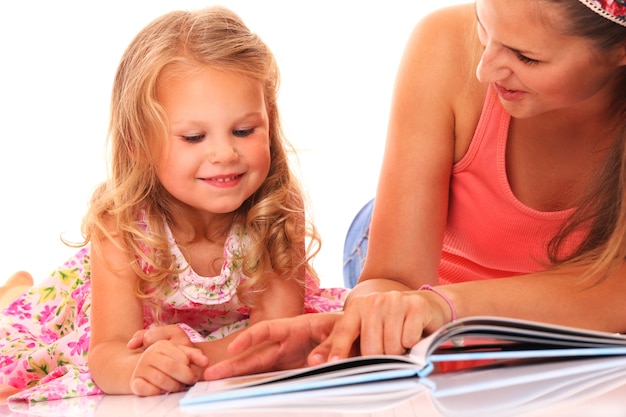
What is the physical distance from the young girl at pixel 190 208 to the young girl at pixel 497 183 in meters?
0.19

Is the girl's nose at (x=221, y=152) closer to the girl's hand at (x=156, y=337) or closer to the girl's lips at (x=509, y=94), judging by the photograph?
the girl's hand at (x=156, y=337)

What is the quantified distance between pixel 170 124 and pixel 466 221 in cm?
62

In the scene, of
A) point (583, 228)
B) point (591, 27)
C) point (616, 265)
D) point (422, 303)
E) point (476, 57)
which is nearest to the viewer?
point (422, 303)

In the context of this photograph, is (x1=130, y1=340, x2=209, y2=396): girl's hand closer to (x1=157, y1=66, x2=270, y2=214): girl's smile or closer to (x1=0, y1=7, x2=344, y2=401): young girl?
(x1=0, y1=7, x2=344, y2=401): young girl

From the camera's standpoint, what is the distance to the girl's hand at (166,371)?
4.09 ft

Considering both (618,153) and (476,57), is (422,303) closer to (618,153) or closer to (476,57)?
(618,153)

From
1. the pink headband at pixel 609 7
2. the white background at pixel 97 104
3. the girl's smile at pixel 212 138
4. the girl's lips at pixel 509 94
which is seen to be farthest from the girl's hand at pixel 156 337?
the white background at pixel 97 104

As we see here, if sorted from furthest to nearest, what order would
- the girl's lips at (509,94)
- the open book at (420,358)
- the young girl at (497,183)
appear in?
1. the girl's lips at (509,94)
2. the young girl at (497,183)
3. the open book at (420,358)

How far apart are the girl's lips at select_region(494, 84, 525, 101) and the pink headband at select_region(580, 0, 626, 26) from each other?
0.54 ft

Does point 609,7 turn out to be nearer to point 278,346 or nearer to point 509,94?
point 509,94

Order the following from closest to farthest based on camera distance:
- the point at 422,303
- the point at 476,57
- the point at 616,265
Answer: the point at 422,303 < the point at 616,265 < the point at 476,57

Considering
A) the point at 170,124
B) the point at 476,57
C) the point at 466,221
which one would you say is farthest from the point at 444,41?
the point at 170,124

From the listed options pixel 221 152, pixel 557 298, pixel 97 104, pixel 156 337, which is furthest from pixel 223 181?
pixel 97 104

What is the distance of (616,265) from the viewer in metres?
1.46
